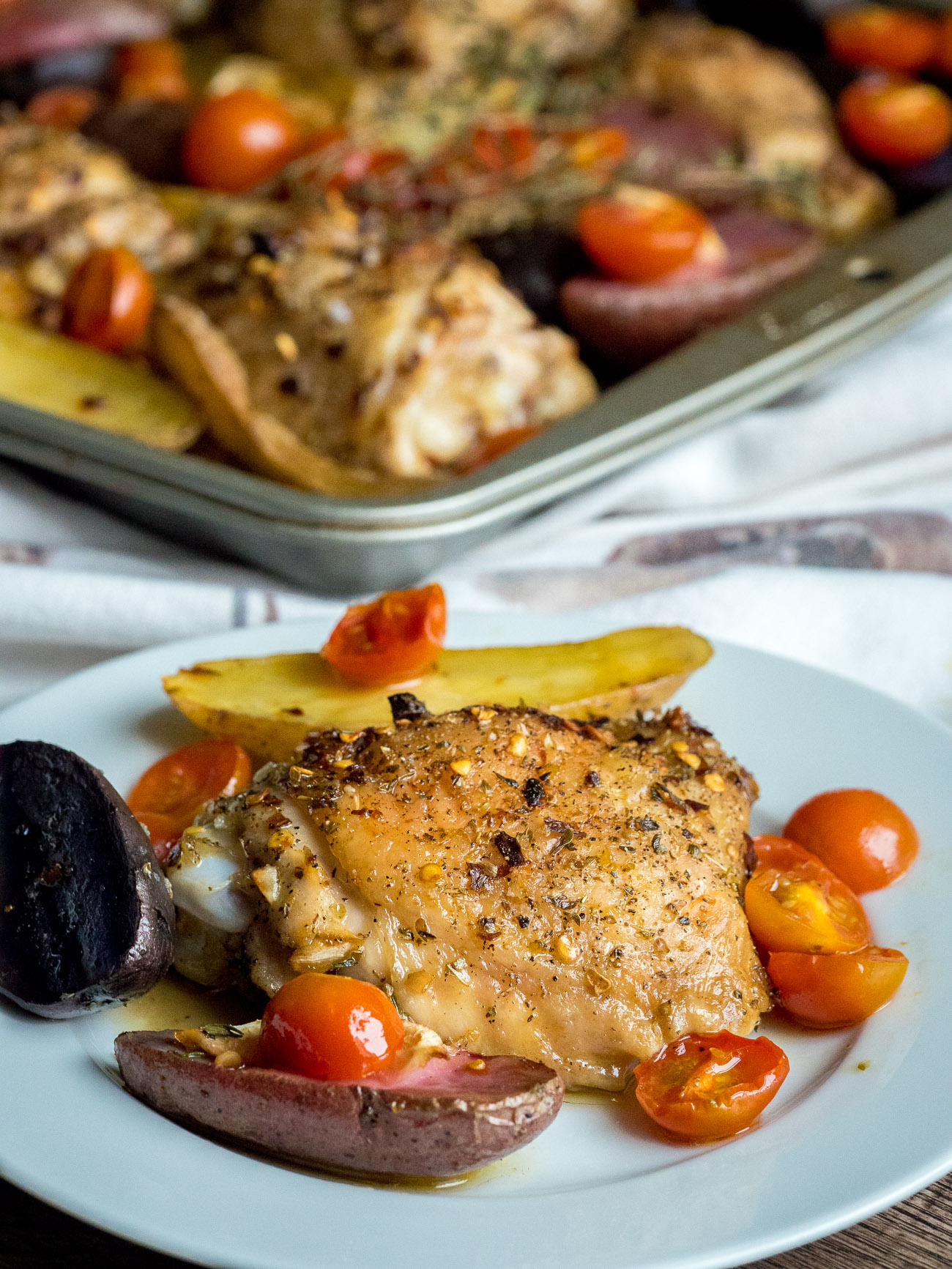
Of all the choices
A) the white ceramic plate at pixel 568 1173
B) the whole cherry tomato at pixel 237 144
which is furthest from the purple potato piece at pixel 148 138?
the white ceramic plate at pixel 568 1173

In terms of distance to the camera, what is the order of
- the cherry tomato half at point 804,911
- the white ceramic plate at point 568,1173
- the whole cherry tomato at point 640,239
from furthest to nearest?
the whole cherry tomato at point 640,239
the cherry tomato half at point 804,911
the white ceramic plate at point 568,1173

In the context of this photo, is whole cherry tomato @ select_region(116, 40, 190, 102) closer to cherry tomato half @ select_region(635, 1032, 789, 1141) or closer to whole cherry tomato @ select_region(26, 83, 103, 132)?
whole cherry tomato @ select_region(26, 83, 103, 132)

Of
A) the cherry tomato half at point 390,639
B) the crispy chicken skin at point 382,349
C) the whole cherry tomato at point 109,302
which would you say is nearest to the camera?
the cherry tomato half at point 390,639

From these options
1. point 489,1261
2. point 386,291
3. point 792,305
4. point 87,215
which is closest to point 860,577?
point 792,305

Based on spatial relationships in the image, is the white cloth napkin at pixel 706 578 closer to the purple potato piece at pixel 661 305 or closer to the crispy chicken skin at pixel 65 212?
the purple potato piece at pixel 661 305

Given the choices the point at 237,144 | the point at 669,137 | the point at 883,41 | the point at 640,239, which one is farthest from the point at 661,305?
the point at 883,41

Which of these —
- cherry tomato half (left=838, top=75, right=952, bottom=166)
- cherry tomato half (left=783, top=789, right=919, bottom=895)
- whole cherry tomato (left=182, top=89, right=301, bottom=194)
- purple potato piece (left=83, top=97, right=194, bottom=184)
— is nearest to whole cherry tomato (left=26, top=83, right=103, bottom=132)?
purple potato piece (left=83, top=97, right=194, bottom=184)

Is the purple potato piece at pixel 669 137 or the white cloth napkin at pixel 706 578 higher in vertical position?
the purple potato piece at pixel 669 137
